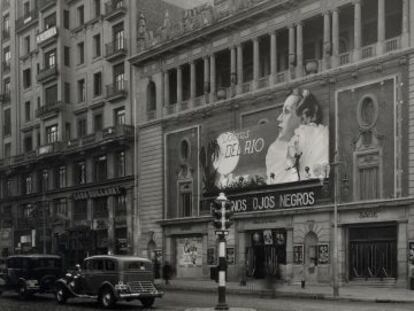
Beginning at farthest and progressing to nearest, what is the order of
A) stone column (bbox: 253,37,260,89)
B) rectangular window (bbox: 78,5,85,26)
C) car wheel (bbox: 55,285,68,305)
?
rectangular window (bbox: 78,5,85,26)
stone column (bbox: 253,37,260,89)
car wheel (bbox: 55,285,68,305)

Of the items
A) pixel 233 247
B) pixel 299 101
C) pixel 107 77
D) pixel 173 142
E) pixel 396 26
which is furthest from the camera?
pixel 107 77

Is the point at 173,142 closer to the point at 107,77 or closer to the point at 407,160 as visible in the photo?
the point at 107,77

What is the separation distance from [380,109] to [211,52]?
48.8ft

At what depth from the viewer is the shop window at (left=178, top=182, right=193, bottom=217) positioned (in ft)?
163

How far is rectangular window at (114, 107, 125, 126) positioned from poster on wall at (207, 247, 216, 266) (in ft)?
47.7

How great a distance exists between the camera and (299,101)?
137ft

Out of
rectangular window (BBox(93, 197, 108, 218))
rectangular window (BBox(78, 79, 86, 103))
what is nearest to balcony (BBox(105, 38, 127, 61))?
rectangular window (BBox(78, 79, 86, 103))

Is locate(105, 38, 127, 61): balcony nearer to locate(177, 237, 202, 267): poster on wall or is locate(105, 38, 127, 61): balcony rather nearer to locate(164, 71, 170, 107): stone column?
locate(164, 71, 170, 107): stone column

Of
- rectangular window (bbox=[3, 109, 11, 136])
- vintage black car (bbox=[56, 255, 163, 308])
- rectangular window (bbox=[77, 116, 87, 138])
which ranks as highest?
rectangular window (bbox=[3, 109, 11, 136])

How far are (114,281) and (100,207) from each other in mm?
33703

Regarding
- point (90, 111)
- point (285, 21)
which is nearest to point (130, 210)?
point (90, 111)

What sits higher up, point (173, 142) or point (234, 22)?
point (234, 22)

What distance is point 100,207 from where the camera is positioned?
58.4 meters

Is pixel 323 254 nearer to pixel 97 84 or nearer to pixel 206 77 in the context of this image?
→ pixel 206 77
